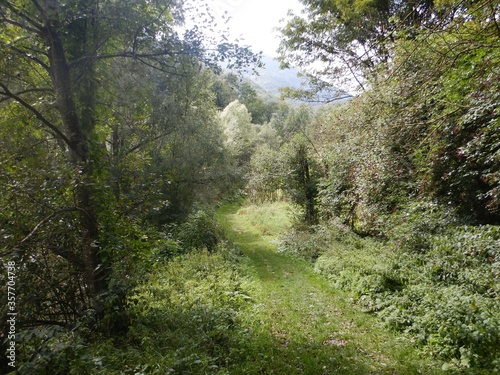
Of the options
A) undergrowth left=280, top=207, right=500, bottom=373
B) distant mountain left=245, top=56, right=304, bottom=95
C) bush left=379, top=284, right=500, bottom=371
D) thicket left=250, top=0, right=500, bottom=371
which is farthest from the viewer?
distant mountain left=245, top=56, right=304, bottom=95

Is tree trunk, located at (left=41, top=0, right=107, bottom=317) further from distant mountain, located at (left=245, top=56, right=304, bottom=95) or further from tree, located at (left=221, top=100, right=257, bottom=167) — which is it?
Result: tree, located at (left=221, top=100, right=257, bottom=167)

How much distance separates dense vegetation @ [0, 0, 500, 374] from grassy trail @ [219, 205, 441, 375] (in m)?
0.28

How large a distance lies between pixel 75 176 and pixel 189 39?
3.97 m

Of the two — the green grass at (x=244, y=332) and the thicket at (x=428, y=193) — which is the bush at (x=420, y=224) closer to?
the thicket at (x=428, y=193)

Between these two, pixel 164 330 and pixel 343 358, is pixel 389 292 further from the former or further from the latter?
pixel 164 330

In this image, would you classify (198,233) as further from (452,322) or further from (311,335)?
(452,322)

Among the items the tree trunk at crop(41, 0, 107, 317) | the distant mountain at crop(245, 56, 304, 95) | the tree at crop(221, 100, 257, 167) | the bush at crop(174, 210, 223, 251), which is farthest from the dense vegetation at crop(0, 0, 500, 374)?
the tree at crop(221, 100, 257, 167)

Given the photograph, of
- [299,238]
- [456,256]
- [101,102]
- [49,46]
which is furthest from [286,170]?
[49,46]

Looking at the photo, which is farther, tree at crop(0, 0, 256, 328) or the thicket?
the thicket

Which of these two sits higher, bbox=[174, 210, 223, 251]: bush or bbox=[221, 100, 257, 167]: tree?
bbox=[221, 100, 257, 167]: tree

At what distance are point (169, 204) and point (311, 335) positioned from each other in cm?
470

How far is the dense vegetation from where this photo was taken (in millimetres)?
4207

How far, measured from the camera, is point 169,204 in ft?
23.8

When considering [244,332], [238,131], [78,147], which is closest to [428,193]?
[244,332]
